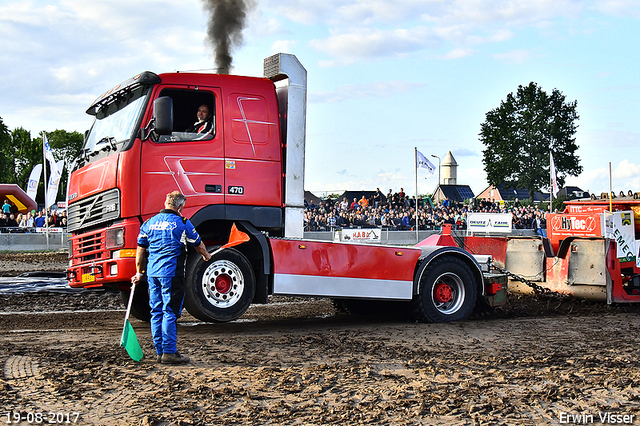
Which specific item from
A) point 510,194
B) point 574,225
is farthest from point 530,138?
point 574,225

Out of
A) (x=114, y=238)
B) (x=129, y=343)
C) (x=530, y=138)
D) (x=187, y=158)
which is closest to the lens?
(x=129, y=343)

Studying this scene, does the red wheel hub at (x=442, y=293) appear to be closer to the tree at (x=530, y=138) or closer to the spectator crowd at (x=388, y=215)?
the spectator crowd at (x=388, y=215)

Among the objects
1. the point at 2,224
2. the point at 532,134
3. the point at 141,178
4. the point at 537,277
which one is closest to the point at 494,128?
the point at 532,134

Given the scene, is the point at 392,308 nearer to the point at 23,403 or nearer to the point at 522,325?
the point at 522,325

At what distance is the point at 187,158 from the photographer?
25.8 ft

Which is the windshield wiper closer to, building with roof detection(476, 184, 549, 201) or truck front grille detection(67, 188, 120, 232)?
truck front grille detection(67, 188, 120, 232)

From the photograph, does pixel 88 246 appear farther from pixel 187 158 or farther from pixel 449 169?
pixel 449 169

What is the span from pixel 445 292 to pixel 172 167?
426cm

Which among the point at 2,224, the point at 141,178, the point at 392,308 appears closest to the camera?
the point at 141,178

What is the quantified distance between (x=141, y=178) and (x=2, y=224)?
20.5 m

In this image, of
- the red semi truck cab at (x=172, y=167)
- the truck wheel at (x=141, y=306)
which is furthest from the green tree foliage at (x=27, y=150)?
the red semi truck cab at (x=172, y=167)

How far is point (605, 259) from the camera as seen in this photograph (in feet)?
34.2

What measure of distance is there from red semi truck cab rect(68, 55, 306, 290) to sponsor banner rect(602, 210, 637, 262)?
219 inches

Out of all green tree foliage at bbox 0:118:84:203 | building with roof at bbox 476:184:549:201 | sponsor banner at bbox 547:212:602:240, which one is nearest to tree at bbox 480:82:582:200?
building with roof at bbox 476:184:549:201
